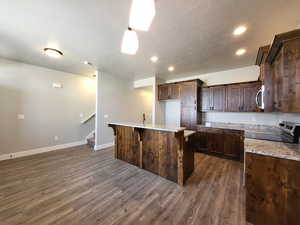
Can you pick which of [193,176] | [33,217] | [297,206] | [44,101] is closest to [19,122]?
[44,101]

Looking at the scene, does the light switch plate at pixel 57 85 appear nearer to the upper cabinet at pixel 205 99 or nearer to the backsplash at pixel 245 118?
the upper cabinet at pixel 205 99

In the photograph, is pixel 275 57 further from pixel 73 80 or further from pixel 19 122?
pixel 19 122

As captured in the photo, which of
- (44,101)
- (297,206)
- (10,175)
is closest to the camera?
(297,206)

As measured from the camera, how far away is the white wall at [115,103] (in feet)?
15.1

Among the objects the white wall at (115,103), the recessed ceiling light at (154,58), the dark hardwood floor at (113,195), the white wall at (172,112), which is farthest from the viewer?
the white wall at (172,112)

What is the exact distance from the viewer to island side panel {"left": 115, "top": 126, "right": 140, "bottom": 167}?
317 cm

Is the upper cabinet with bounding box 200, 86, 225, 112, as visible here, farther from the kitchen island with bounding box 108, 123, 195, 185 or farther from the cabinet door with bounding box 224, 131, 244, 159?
the kitchen island with bounding box 108, 123, 195, 185

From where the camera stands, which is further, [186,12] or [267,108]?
[267,108]

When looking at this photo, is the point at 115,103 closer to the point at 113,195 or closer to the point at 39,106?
the point at 39,106

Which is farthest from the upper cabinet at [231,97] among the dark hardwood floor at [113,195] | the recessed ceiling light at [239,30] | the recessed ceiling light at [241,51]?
the recessed ceiling light at [239,30]

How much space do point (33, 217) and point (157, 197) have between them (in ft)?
5.60

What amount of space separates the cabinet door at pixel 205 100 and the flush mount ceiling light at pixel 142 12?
12.1ft

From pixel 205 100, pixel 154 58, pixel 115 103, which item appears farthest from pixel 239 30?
pixel 115 103

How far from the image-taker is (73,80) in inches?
192
